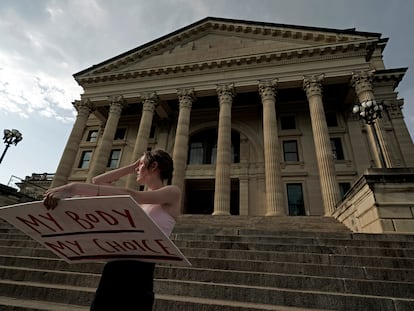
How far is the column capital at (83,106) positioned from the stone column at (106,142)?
245 centimetres

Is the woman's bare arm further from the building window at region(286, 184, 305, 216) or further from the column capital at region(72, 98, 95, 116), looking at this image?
the column capital at region(72, 98, 95, 116)

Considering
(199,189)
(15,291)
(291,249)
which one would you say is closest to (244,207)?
(199,189)

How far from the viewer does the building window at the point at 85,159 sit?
25969 mm

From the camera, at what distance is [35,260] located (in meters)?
5.84

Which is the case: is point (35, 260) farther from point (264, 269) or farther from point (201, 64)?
point (201, 64)

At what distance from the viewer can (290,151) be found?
2178 cm

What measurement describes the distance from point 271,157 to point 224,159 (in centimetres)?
345


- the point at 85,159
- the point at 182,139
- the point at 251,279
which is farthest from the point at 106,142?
the point at 251,279

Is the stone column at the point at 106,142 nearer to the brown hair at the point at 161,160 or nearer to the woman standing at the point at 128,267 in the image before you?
the brown hair at the point at 161,160

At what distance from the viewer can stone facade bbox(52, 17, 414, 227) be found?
17.6 meters

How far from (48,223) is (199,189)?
22940 millimetres

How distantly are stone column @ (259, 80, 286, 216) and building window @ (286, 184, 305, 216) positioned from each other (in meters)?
4.27

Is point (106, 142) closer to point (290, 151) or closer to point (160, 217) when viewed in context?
point (290, 151)

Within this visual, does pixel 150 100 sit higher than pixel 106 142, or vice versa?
pixel 150 100
